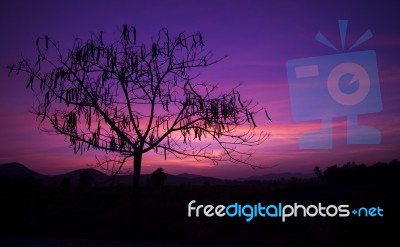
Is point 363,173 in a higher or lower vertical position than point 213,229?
higher

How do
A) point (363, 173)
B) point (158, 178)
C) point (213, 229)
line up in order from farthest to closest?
point (158, 178) < point (363, 173) < point (213, 229)

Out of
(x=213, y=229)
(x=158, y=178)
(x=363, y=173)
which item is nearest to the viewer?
(x=213, y=229)

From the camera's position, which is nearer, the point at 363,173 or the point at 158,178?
the point at 363,173

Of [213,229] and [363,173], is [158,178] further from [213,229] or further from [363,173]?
[213,229]

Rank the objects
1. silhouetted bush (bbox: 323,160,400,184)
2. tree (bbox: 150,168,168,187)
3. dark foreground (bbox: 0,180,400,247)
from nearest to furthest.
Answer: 1. dark foreground (bbox: 0,180,400,247)
2. silhouetted bush (bbox: 323,160,400,184)
3. tree (bbox: 150,168,168,187)

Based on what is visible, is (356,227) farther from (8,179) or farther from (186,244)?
(8,179)

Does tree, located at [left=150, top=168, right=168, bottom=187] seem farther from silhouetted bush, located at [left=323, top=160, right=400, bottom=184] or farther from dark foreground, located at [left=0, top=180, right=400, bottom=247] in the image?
dark foreground, located at [left=0, top=180, right=400, bottom=247]

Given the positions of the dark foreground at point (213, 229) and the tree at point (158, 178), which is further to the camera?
the tree at point (158, 178)

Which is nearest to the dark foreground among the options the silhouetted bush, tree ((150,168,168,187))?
the silhouetted bush

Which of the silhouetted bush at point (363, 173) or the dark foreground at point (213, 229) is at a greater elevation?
the silhouetted bush at point (363, 173)

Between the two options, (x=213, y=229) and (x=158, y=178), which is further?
(x=158, y=178)

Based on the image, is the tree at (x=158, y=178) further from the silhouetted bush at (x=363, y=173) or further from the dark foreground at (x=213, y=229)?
the dark foreground at (x=213, y=229)

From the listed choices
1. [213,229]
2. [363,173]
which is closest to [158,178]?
[363,173]

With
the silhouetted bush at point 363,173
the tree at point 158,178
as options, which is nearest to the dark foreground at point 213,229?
the silhouetted bush at point 363,173
